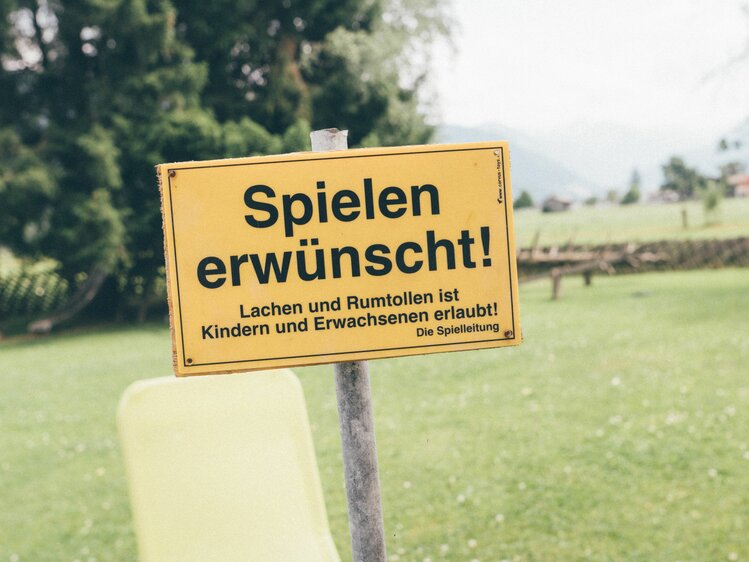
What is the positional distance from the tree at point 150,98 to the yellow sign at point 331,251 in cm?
1318

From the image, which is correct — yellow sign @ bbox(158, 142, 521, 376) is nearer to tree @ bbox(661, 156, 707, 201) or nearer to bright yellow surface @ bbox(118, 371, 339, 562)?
bright yellow surface @ bbox(118, 371, 339, 562)

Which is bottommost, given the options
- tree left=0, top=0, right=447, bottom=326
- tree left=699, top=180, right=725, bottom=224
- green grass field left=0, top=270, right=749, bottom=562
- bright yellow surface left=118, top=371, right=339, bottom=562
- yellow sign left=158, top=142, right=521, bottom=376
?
green grass field left=0, top=270, right=749, bottom=562

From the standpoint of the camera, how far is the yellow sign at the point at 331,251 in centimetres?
130

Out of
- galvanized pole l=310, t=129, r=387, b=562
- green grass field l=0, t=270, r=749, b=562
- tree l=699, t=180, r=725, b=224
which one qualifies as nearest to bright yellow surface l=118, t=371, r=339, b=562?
galvanized pole l=310, t=129, r=387, b=562

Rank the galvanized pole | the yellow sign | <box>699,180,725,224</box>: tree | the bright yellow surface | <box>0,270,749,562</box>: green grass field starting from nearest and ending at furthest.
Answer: the yellow sign → the galvanized pole → the bright yellow surface → <box>0,270,749,562</box>: green grass field → <box>699,180,725,224</box>: tree

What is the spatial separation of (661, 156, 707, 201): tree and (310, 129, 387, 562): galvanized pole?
88.1 ft

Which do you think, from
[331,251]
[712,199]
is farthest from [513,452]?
[712,199]

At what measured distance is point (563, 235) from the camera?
21.5 m

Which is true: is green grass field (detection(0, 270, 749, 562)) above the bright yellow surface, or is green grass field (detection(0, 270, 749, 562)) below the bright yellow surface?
below

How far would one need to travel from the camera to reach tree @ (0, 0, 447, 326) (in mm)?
14508

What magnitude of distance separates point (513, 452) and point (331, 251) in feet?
13.7

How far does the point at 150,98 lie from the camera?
15.4 m

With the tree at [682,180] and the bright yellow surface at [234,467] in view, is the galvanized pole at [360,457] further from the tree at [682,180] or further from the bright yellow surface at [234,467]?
the tree at [682,180]

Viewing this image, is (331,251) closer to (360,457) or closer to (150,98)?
(360,457)
